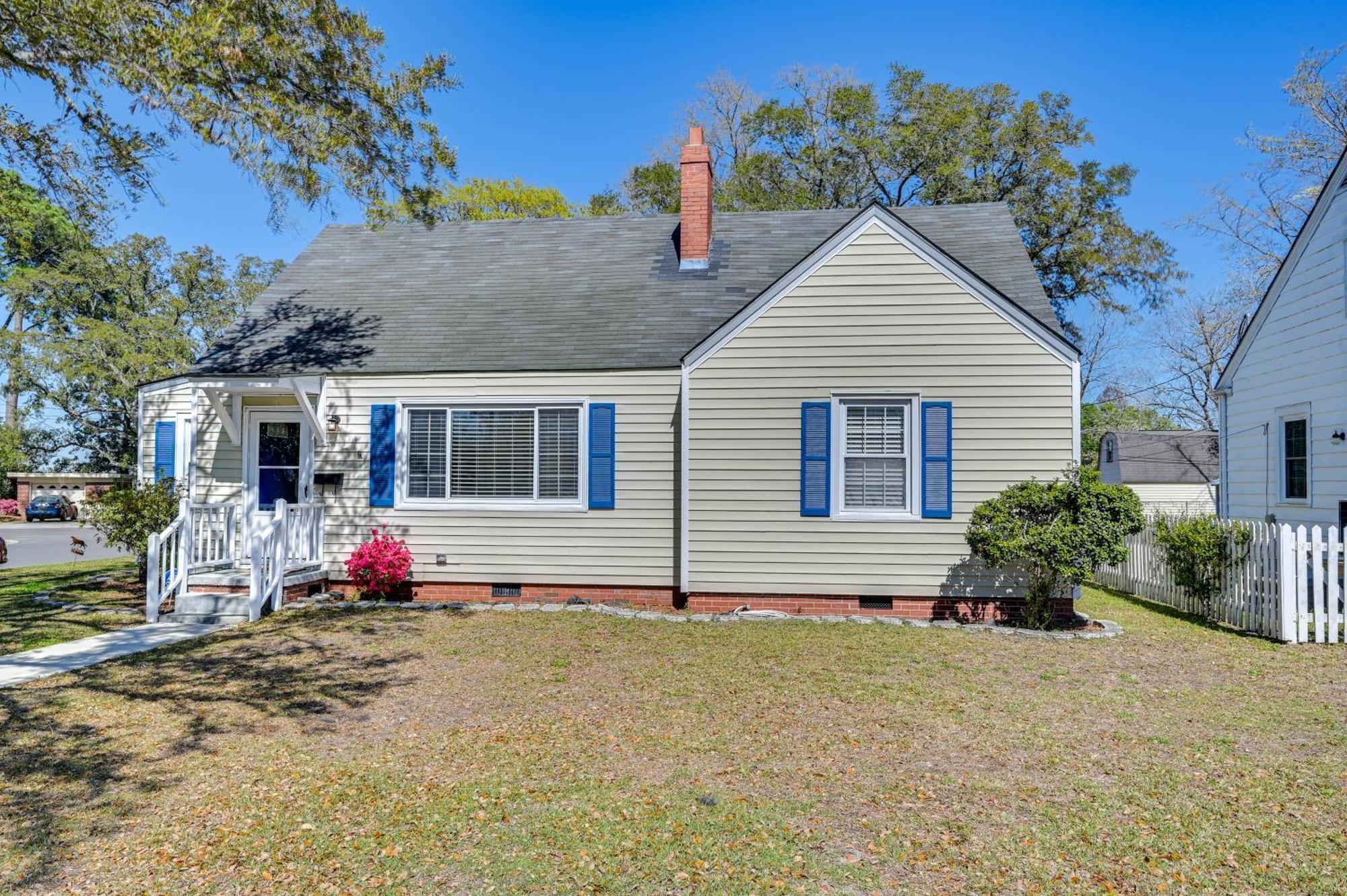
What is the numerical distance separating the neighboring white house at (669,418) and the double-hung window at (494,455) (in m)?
0.03

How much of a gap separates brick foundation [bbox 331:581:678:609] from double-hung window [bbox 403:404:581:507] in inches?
44.5

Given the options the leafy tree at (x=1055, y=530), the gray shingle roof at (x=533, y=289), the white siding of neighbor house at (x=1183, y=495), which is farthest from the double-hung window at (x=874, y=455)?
the white siding of neighbor house at (x=1183, y=495)

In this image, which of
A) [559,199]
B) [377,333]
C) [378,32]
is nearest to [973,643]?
[377,333]

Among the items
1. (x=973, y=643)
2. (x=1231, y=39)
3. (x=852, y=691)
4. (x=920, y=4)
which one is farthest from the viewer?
(x=1231, y=39)

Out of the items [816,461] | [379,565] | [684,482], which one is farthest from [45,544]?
[816,461]

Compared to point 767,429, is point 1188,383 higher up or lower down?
higher up

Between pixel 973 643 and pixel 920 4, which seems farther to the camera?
pixel 920 4

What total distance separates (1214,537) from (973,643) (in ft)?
13.4

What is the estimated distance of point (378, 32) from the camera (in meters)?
10.3

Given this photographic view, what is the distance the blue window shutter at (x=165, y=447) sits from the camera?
1181 cm

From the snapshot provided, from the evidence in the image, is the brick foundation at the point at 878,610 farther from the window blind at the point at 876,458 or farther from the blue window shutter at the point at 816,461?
the window blind at the point at 876,458

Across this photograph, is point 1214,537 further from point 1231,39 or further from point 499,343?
point 1231,39

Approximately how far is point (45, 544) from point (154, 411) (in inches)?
613

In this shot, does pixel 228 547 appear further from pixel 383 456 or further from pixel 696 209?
pixel 696 209
